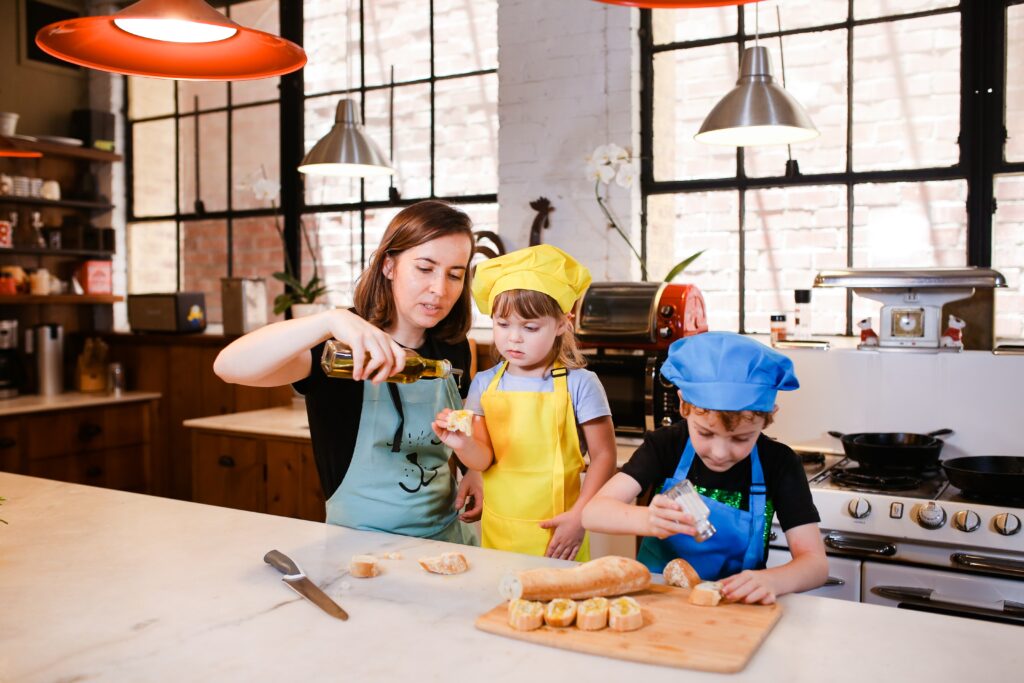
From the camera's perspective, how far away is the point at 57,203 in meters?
5.01

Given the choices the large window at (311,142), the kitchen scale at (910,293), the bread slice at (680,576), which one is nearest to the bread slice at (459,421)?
the bread slice at (680,576)

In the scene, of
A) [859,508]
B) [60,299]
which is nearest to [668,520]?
[859,508]

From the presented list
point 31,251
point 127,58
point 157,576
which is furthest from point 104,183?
point 157,576

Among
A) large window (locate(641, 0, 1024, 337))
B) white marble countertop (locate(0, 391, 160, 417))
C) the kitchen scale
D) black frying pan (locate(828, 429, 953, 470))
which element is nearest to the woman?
black frying pan (locate(828, 429, 953, 470))

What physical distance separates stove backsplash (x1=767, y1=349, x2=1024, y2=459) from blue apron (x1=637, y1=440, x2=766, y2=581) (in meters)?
1.52

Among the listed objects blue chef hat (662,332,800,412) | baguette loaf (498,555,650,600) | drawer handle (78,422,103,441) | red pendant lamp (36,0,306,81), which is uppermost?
red pendant lamp (36,0,306,81)

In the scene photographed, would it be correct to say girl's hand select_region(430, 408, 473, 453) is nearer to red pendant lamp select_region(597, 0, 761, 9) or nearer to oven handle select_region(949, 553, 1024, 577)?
red pendant lamp select_region(597, 0, 761, 9)

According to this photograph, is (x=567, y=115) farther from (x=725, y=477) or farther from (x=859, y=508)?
(x=725, y=477)

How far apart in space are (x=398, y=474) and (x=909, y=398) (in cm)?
196

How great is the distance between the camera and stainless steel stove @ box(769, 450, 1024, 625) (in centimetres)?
224

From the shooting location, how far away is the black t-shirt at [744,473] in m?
1.62

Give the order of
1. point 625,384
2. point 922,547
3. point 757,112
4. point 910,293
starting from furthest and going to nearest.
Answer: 1. point 625,384
2. point 910,293
3. point 757,112
4. point 922,547

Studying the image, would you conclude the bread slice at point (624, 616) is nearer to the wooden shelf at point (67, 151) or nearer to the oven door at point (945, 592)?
the oven door at point (945, 592)

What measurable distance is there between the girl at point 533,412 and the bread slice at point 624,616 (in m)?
0.72
